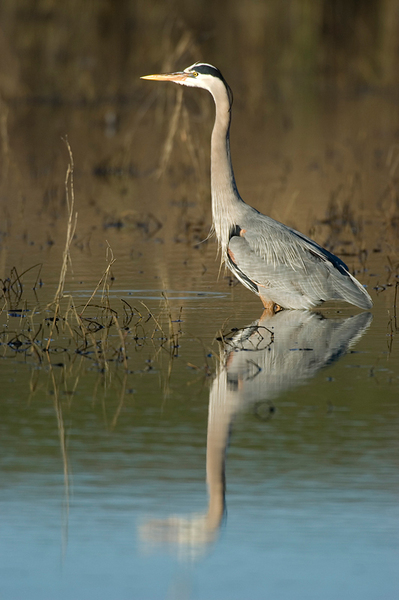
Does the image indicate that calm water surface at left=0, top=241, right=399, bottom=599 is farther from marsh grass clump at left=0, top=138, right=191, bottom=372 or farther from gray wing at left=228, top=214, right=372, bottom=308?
gray wing at left=228, top=214, right=372, bottom=308

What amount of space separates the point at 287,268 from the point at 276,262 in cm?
10

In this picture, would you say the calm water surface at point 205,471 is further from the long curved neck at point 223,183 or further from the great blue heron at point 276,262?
the long curved neck at point 223,183

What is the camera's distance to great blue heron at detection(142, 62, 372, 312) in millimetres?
8969

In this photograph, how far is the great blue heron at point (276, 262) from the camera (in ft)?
29.4

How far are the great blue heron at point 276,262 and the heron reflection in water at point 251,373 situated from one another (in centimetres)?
16

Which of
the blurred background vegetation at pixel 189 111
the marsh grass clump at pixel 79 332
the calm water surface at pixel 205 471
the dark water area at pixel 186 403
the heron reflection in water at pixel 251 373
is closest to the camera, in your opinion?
the calm water surface at pixel 205 471

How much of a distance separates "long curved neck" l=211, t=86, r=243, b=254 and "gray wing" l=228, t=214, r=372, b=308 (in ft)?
0.80

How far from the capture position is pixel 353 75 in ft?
113

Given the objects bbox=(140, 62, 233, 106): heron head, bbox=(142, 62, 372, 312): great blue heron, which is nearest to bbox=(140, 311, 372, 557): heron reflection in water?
bbox=(142, 62, 372, 312): great blue heron

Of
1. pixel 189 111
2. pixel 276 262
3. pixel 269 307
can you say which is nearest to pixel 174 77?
pixel 276 262

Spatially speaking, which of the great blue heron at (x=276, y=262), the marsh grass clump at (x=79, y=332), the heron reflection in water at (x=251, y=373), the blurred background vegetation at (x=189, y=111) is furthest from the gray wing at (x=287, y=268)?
the blurred background vegetation at (x=189, y=111)

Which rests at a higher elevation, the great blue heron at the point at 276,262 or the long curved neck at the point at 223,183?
the long curved neck at the point at 223,183

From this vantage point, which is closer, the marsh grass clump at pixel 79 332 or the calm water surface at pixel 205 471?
the calm water surface at pixel 205 471

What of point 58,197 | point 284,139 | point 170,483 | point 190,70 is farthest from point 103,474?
point 284,139
